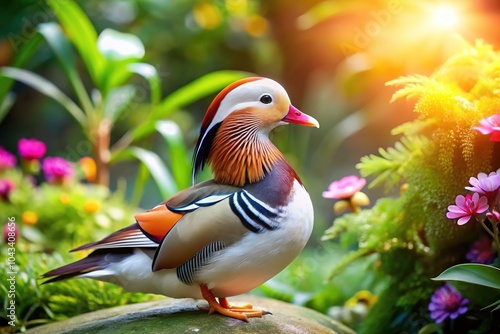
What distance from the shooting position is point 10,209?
228 cm

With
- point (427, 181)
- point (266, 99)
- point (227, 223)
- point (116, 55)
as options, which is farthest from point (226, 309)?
point (116, 55)

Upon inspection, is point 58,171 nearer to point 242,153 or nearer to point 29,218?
point 29,218

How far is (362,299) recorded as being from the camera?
1899mm

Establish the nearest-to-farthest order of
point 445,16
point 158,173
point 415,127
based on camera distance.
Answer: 1. point 415,127
2. point 158,173
3. point 445,16

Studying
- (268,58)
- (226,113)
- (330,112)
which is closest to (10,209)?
(226,113)

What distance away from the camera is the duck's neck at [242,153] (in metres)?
1.25

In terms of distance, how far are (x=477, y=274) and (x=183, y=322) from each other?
0.61m

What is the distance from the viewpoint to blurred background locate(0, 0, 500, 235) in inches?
123

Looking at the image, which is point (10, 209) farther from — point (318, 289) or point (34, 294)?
point (318, 289)

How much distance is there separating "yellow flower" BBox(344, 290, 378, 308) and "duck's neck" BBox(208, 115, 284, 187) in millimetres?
807

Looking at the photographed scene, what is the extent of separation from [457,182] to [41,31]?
1667 mm

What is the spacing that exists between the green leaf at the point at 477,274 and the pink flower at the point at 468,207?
0.09 m

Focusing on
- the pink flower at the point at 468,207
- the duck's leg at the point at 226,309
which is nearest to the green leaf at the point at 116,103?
the duck's leg at the point at 226,309

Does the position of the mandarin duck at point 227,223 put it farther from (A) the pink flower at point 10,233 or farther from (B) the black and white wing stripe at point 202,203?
(A) the pink flower at point 10,233
